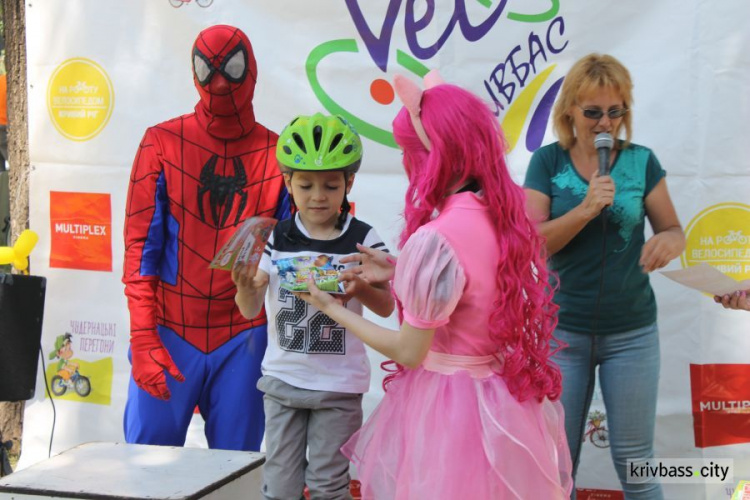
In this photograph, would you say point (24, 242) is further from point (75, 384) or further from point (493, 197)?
point (493, 197)

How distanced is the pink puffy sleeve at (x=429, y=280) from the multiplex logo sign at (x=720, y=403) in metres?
2.00

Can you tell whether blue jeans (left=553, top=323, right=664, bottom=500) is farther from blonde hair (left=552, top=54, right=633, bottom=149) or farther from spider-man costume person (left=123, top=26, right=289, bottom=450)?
spider-man costume person (left=123, top=26, right=289, bottom=450)

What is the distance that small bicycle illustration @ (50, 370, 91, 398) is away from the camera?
4.34 metres

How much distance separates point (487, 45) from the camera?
3.74 m

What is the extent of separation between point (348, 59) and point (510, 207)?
1973 millimetres

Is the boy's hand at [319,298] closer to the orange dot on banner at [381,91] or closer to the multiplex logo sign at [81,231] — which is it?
the orange dot on banner at [381,91]

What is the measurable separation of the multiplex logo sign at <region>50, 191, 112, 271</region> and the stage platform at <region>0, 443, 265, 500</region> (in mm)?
1901

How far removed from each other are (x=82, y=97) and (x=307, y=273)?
91.6 inches

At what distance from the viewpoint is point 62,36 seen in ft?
14.0

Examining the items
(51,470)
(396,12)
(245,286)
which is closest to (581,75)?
(396,12)

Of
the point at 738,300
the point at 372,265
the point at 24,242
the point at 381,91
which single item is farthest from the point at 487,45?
the point at 24,242

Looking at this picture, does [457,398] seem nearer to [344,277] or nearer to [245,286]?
[344,277]

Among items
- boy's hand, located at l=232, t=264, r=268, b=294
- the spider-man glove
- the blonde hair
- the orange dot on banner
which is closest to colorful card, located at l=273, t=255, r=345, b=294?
boy's hand, located at l=232, t=264, r=268, b=294

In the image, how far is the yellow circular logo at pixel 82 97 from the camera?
166 inches
